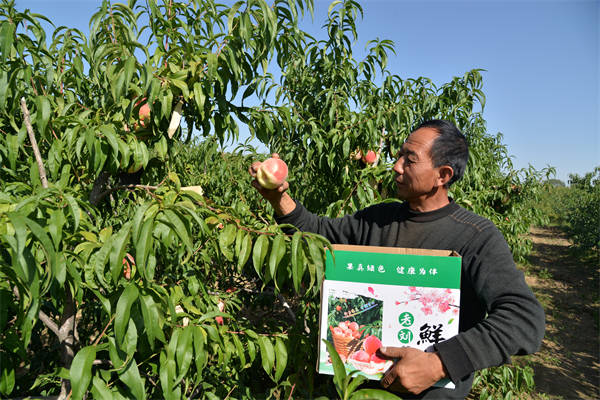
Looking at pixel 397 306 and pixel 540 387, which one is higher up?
pixel 397 306

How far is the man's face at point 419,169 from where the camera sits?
1.25 metres

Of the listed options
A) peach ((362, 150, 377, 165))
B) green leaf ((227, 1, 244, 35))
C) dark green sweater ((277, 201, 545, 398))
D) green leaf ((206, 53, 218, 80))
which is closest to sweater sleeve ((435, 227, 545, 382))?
dark green sweater ((277, 201, 545, 398))

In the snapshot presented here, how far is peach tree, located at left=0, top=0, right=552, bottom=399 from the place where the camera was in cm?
81

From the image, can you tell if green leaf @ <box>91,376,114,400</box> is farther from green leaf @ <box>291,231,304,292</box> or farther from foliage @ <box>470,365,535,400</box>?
foliage @ <box>470,365,535,400</box>

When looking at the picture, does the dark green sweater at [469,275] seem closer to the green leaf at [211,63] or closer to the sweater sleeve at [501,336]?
the sweater sleeve at [501,336]

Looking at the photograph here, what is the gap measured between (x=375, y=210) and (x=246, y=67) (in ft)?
2.51

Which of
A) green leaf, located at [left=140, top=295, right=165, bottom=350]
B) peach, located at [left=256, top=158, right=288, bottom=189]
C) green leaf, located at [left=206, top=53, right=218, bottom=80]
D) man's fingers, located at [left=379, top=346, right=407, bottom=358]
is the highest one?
green leaf, located at [left=206, top=53, right=218, bottom=80]

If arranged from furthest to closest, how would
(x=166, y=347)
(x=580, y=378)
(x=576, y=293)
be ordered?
(x=576, y=293) < (x=580, y=378) < (x=166, y=347)

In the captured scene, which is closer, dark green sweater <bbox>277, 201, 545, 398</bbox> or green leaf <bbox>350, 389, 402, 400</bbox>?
green leaf <bbox>350, 389, 402, 400</bbox>

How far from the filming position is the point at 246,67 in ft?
4.56

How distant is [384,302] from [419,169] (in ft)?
1.60

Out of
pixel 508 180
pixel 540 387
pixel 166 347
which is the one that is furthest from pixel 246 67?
pixel 508 180

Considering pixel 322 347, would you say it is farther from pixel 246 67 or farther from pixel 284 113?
pixel 246 67

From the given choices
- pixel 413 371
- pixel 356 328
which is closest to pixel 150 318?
pixel 356 328
